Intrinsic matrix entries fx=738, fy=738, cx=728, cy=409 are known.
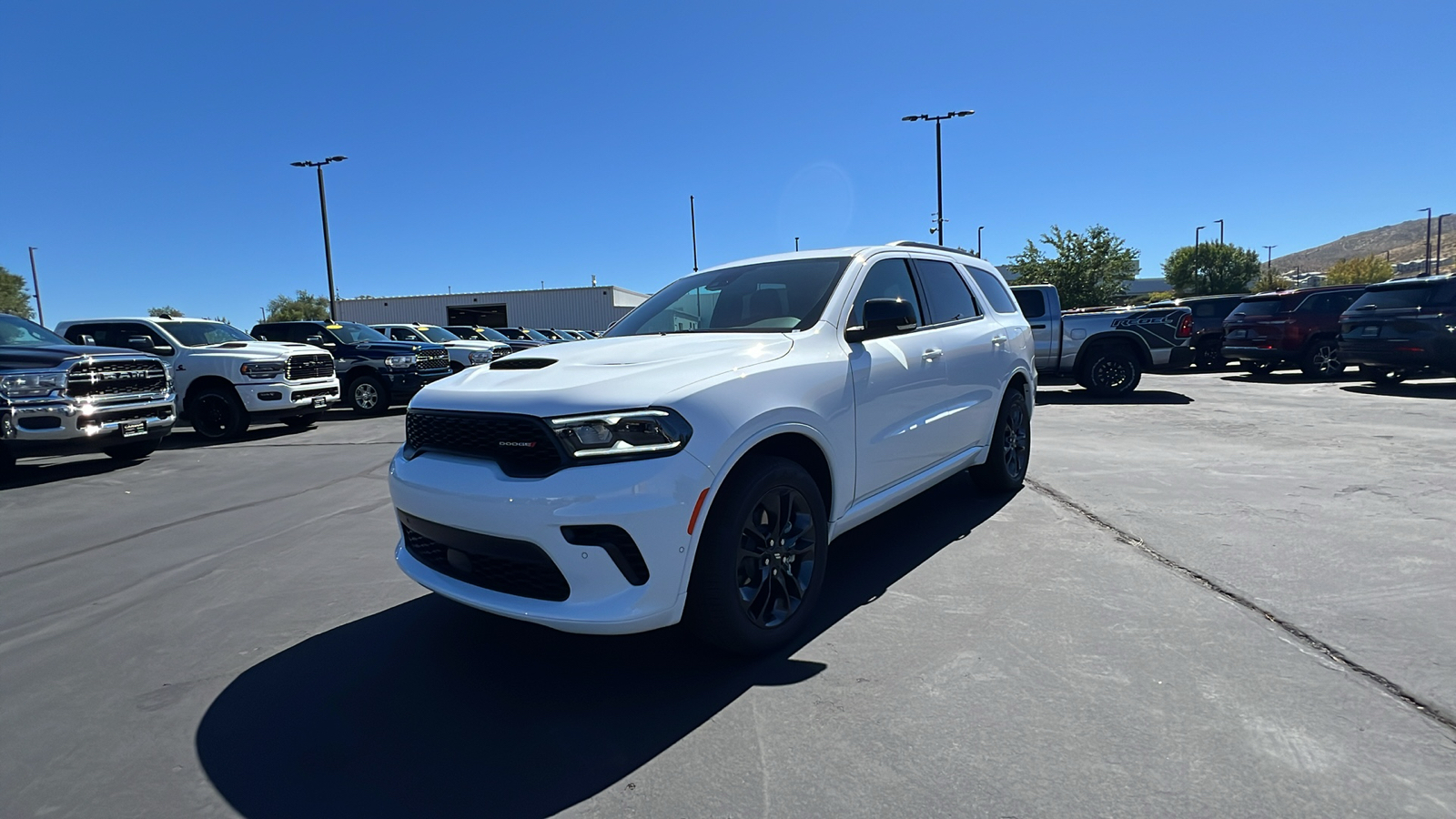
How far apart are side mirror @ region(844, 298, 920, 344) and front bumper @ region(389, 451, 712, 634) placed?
1.34 m

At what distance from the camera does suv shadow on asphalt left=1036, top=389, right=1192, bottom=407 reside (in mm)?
11797

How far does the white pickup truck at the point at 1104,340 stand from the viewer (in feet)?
41.1

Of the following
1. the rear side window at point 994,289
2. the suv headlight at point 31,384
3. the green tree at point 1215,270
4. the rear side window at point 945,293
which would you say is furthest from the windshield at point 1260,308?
the green tree at point 1215,270

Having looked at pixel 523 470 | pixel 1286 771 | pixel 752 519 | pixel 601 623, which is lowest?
pixel 1286 771

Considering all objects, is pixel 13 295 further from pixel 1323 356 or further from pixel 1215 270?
pixel 1215 270

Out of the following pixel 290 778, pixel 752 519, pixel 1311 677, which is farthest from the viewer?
pixel 752 519

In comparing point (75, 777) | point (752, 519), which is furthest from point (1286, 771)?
point (75, 777)

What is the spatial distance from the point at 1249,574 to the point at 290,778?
4234 millimetres

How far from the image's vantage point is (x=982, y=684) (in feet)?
8.97

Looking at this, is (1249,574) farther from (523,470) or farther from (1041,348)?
(1041,348)

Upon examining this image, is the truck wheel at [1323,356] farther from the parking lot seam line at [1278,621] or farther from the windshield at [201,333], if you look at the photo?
the windshield at [201,333]

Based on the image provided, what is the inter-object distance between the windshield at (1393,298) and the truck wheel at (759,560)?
13.2 meters

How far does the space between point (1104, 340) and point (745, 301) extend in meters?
10.6

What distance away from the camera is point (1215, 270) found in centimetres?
7225
